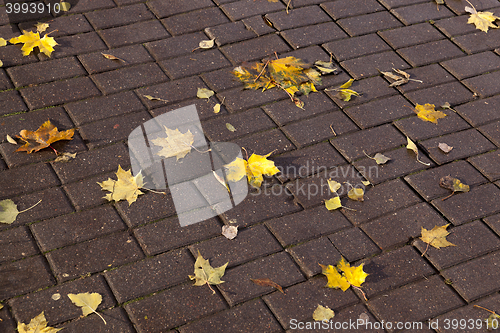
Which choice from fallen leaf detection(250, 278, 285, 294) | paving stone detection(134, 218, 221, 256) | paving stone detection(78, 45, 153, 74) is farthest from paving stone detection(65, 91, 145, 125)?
fallen leaf detection(250, 278, 285, 294)

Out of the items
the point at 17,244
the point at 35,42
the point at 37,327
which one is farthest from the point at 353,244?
the point at 35,42

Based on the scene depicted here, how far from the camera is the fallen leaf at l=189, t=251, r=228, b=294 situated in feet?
7.30

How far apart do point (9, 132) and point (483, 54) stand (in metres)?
3.25

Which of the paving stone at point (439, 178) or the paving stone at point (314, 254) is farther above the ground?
the paving stone at point (439, 178)

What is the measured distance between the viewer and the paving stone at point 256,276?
2.20m

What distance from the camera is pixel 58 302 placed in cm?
210

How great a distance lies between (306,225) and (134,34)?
1.93 metres

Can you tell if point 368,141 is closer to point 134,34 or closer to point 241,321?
point 241,321

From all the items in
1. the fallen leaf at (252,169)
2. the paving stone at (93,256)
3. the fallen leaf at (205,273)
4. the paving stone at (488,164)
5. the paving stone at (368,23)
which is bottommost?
the paving stone at (93,256)

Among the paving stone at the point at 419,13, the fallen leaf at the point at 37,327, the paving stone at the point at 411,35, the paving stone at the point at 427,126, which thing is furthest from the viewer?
the paving stone at the point at 419,13

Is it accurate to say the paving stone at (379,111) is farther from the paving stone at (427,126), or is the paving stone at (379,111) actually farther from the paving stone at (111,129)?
the paving stone at (111,129)

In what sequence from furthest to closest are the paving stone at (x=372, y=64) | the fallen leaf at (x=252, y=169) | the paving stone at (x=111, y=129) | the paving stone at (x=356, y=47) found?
1. the paving stone at (x=356, y=47)
2. the paving stone at (x=372, y=64)
3. the paving stone at (x=111, y=129)
4. the fallen leaf at (x=252, y=169)

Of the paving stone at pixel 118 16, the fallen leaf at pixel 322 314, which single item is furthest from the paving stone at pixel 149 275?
the paving stone at pixel 118 16

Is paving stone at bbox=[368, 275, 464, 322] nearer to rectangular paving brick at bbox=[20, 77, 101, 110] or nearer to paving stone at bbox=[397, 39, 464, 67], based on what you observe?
paving stone at bbox=[397, 39, 464, 67]
